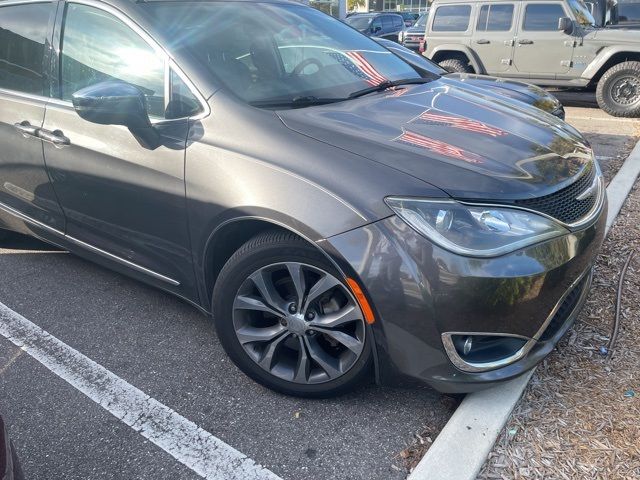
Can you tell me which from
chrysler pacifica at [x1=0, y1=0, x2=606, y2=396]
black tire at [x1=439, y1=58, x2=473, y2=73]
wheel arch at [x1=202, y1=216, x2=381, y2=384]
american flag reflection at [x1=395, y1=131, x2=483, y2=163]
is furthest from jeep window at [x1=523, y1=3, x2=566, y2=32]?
wheel arch at [x1=202, y1=216, x2=381, y2=384]

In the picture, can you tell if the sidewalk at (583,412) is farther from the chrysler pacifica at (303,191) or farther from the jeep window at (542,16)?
the jeep window at (542,16)

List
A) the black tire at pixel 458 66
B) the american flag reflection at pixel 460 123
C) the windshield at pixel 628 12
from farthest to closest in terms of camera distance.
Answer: the windshield at pixel 628 12
the black tire at pixel 458 66
the american flag reflection at pixel 460 123

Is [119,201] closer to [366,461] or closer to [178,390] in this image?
[178,390]

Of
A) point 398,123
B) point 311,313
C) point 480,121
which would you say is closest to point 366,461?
point 311,313

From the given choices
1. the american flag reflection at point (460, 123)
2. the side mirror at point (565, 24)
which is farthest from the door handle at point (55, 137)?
the side mirror at point (565, 24)

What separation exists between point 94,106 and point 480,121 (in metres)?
1.75

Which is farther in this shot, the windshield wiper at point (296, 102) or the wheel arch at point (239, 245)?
the windshield wiper at point (296, 102)

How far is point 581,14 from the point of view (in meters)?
8.39

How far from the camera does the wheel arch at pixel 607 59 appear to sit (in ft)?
25.9

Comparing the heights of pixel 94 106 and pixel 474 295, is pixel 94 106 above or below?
above

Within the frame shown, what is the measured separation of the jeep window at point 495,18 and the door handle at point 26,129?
8.06m

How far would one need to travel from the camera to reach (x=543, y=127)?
2656 mm

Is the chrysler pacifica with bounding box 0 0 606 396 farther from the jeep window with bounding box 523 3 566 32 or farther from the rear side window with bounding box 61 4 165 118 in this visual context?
the jeep window with bounding box 523 3 566 32

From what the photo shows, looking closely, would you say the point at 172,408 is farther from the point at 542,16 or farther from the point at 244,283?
the point at 542,16
